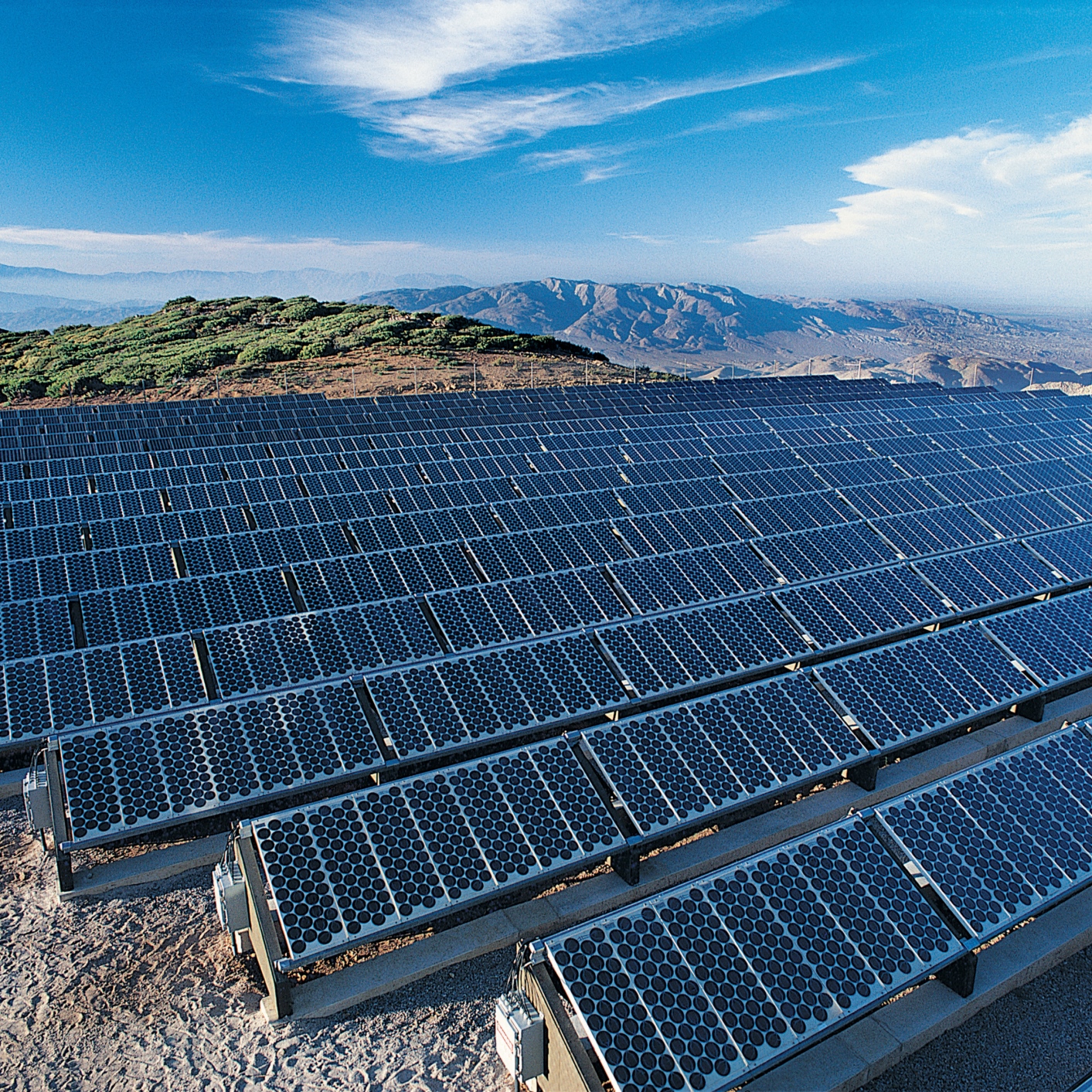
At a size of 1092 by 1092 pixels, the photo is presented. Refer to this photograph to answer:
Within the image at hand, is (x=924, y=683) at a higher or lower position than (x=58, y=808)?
higher

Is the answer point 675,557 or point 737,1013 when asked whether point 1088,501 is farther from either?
point 737,1013

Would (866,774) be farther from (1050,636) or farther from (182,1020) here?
(182,1020)

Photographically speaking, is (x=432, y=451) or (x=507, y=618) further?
(x=432, y=451)

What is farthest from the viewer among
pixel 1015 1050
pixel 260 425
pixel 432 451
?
pixel 260 425

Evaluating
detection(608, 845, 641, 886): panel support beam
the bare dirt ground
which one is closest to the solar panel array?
detection(608, 845, 641, 886): panel support beam

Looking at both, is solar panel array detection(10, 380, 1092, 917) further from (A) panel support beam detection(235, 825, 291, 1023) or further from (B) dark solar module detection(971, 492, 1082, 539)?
(A) panel support beam detection(235, 825, 291, 1023)

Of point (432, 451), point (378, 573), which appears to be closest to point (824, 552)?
point (378, 573)

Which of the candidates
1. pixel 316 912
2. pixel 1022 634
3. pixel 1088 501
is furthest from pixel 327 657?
pixel 1088 501
